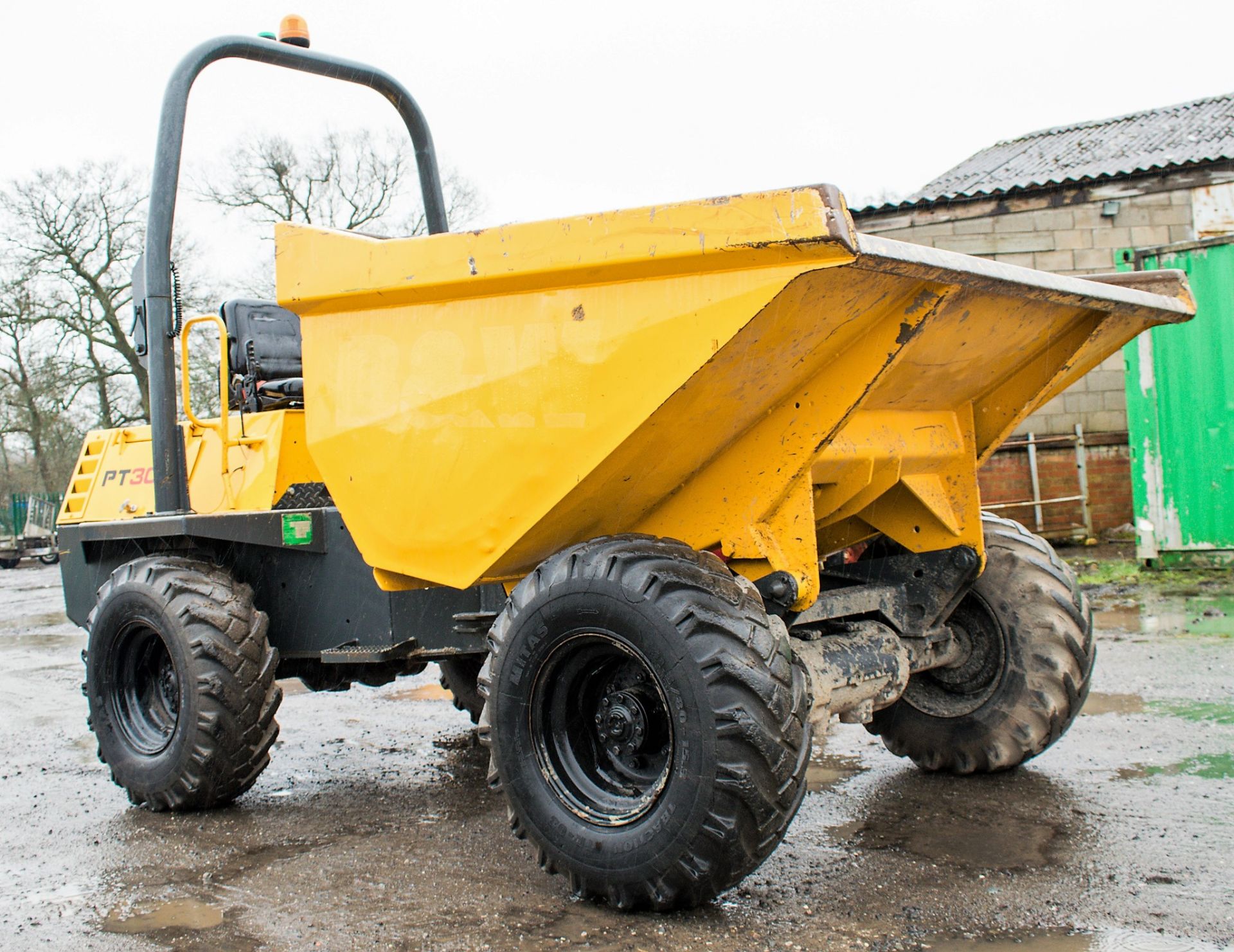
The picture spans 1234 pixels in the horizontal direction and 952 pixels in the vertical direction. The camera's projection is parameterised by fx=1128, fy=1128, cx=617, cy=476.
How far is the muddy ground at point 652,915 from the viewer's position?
2.92m

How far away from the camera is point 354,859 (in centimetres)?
366

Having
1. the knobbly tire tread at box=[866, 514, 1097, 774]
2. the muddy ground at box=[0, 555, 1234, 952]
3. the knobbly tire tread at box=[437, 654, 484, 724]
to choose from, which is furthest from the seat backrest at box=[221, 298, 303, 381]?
the knobbly tire tread at box=[866, 514, 1097, 774]

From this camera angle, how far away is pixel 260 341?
5.03 metres

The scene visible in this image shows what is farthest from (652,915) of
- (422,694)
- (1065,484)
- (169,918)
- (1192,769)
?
(1065,484)

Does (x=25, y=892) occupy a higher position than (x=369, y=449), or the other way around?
(x=369, y=449)

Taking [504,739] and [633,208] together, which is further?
[504,739]

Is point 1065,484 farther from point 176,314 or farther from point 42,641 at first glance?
point 176,314

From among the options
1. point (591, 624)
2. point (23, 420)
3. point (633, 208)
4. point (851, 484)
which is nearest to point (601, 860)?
point (591, 624)

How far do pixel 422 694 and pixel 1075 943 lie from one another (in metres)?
4.66

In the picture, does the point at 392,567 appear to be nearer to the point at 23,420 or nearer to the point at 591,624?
the point at 591,624

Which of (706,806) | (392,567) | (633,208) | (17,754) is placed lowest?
(17,754)

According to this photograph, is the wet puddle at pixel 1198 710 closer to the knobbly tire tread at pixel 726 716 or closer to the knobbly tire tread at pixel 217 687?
the knobbly tire tread at pixel 726 716

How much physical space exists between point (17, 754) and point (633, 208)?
14.8ft

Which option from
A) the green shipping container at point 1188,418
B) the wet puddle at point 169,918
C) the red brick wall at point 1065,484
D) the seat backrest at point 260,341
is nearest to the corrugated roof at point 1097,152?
the red brick wall at point 1065,484
